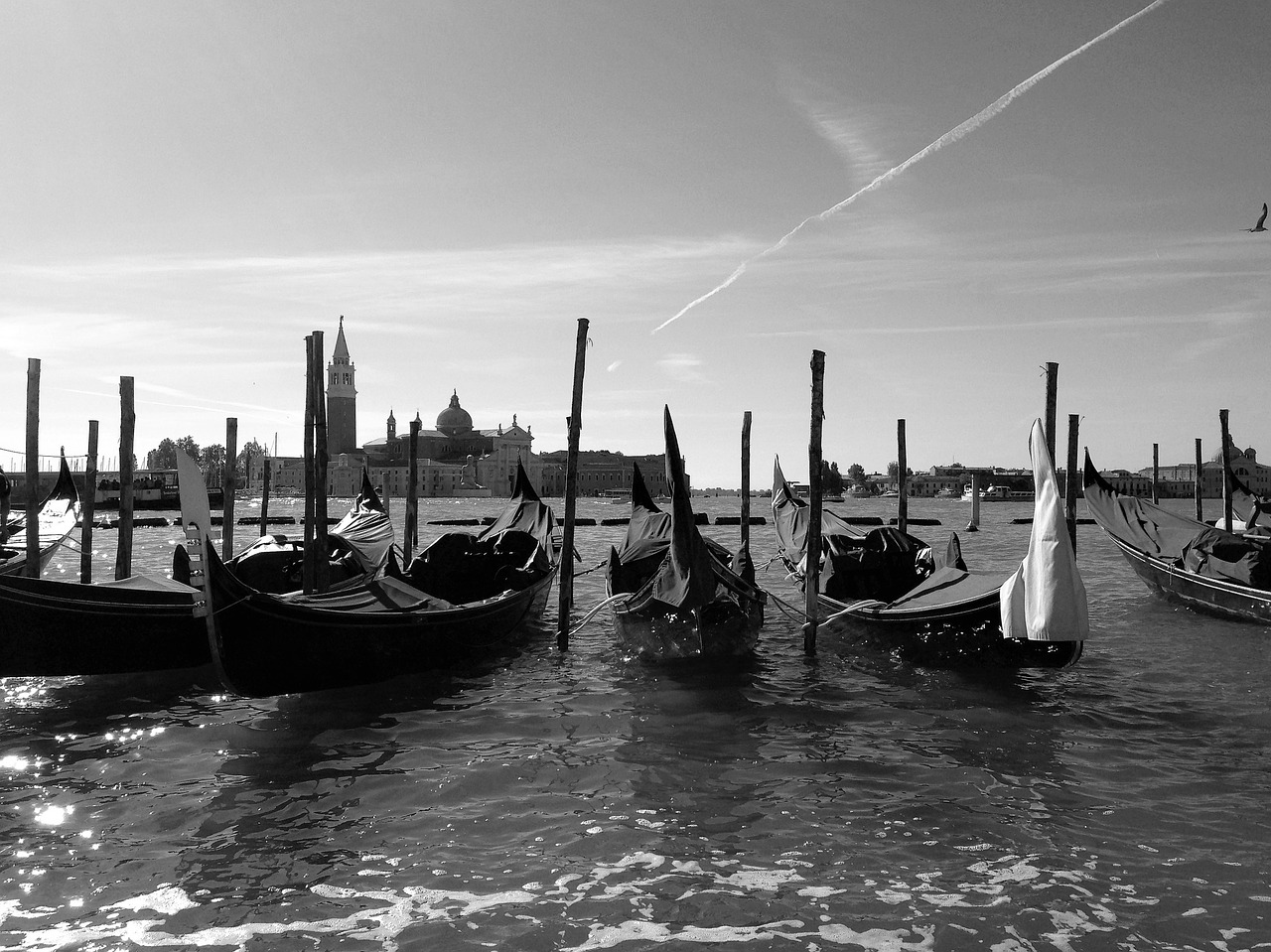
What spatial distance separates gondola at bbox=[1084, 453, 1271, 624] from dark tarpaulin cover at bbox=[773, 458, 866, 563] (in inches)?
145

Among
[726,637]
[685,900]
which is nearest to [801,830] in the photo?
[685,900]

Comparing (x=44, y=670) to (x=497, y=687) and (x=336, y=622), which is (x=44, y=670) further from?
(x=497, y=687)

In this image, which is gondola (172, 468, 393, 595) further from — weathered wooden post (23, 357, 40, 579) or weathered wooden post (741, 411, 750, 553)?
weathered wooden post (741, 411, 750, 553)

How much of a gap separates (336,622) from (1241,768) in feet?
18.2

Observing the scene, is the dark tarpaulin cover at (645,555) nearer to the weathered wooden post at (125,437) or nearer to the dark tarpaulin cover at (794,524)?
the dark tarpaulin cover at (794,524)

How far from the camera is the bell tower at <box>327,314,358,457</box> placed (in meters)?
96.4

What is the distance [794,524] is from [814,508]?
6.78 metres

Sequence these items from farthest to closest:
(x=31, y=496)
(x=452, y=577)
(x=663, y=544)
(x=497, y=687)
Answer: (x=663, y=544) < (x=452, y=577) < (x=31, y=496) < (x=497, y=687)

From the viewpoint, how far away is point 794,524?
1509 cm

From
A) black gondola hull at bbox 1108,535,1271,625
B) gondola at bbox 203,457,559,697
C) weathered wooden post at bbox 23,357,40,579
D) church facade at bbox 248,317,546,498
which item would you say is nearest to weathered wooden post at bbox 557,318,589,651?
gondola at bbox 203,457,559,697

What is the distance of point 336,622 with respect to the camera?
21.4ft

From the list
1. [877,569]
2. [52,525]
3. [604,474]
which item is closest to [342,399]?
[604,474]

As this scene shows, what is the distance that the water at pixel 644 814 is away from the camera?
3500mm

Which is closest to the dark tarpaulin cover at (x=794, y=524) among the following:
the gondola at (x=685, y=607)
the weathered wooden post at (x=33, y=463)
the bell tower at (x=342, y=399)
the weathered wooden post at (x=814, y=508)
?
the weathered wooden post at (x=814, y=508)
